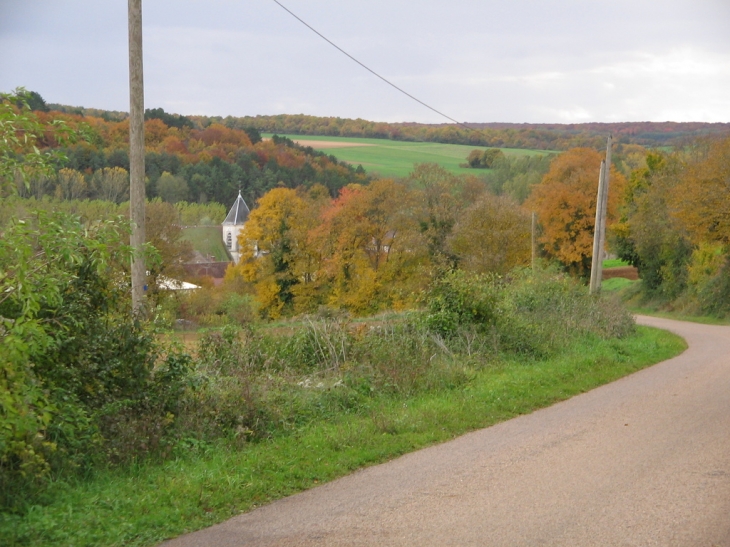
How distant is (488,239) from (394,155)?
22516 mm

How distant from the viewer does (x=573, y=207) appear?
60.8 meters

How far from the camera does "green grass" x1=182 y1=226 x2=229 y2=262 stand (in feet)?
294

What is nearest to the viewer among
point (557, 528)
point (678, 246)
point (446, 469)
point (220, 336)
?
point (557, 528)

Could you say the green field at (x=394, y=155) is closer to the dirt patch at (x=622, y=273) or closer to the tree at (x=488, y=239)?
the tree at (x=488, y=239)

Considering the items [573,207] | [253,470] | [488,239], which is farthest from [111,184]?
[253,470]

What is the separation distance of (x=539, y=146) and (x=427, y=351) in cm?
2258

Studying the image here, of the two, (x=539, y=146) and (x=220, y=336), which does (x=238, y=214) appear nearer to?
(x=539, y=146)

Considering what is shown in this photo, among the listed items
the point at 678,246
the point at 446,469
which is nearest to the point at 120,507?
the point at 446,469

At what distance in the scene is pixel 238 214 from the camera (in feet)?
297

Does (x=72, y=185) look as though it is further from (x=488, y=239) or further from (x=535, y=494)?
(x=535, y=494)

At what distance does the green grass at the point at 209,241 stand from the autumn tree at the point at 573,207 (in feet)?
139

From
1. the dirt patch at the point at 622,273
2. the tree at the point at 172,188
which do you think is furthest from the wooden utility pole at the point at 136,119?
the dirt patch at the point at 622,273

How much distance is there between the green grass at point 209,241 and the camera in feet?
294

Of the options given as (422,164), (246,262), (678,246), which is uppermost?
(422,164)
